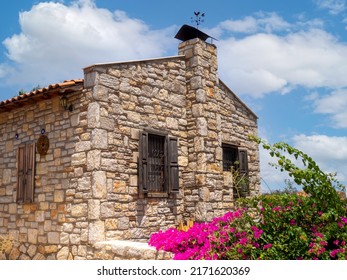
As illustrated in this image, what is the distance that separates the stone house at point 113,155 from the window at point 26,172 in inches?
0.9

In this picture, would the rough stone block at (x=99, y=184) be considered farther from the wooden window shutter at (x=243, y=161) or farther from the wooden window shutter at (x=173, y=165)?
the wooden window shutter at (x=243, y=161)

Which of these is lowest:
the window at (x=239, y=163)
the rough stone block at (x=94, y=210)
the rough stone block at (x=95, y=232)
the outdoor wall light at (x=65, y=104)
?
the rough stone block at (x=95, y=232)

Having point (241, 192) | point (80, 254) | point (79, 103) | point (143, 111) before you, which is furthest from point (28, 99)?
point (241, 192)

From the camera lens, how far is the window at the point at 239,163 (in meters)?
10.9

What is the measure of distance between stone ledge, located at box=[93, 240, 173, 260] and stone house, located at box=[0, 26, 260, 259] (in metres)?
0.24

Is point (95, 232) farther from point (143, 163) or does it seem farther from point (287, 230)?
point (287, 230)

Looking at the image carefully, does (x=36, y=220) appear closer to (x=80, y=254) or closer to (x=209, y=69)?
(x=80, y=254)

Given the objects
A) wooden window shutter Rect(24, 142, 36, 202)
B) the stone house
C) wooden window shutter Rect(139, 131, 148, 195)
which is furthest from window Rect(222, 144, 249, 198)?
wooden window shutter Rect(24, 142, 36, 202)

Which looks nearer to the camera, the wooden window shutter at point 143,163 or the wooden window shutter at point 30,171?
the wooden window shutter at point 143,163

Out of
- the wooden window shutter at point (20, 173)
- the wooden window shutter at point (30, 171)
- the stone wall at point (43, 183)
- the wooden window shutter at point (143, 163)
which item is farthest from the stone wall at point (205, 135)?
the wooden window shutter at point (20, 173)

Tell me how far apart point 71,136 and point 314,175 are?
4.69 meters

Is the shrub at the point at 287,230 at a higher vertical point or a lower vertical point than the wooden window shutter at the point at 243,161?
lower

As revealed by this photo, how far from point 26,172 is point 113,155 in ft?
7.65

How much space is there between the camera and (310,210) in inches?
223
